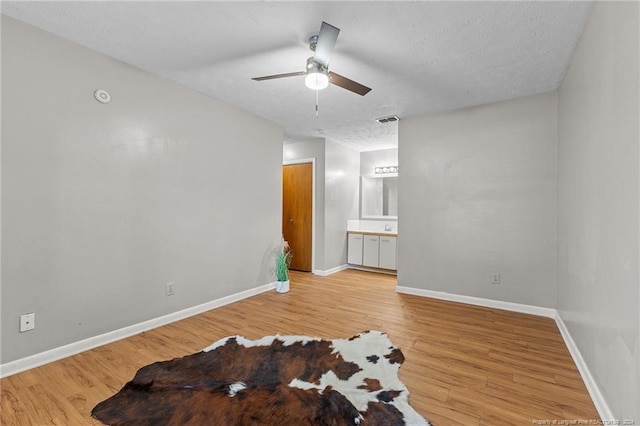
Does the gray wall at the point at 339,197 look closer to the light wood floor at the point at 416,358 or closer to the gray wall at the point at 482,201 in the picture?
the gray wall at the point at 482,201

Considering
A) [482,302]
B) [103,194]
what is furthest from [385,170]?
[103,194]

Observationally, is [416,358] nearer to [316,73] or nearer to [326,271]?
[316,73]

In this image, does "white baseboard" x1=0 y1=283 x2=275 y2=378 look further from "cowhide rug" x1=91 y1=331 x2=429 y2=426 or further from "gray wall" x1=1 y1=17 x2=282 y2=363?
"cowhide rug" x1=91 y1=331 x2=429 y2=426

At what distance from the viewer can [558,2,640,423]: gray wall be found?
1320 mm

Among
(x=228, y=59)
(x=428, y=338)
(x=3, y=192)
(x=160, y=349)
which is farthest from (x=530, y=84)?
(x=3, y=192)

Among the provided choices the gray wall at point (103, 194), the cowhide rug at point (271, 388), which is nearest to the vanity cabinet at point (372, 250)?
the gray wall at point (103, 194)

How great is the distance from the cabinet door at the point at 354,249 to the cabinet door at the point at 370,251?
10 cm

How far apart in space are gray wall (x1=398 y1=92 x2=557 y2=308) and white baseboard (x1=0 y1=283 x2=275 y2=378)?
2.69 meters

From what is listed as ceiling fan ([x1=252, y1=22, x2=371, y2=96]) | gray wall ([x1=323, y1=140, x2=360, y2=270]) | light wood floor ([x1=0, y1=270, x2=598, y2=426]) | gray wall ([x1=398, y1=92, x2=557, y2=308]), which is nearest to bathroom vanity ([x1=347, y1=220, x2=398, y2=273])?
gray wall ([x1=323, y1=140, x2=360, y2=270])

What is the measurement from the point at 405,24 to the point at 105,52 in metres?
2.51

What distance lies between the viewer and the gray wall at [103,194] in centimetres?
210

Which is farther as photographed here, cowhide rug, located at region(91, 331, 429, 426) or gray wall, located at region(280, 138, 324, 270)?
gray wall, located at region(280, 138, 324, 270)

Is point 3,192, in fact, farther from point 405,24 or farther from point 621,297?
point 621,297

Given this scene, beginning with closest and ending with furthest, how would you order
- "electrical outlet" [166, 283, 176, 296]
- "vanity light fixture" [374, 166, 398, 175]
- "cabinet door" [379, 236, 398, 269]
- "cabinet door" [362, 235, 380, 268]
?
"electrical outlet" [166, 283, 176, 296]
"cabinet door" [379, 236, 398, 269]
"cabinet door" [362, 235, 380, 268]
"vanity light fixture" [374, 166, 398, 175]
